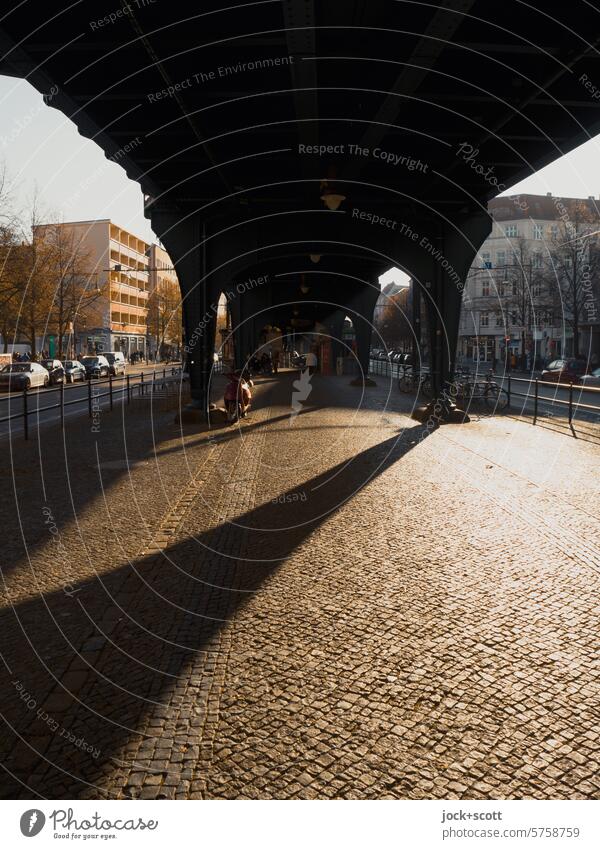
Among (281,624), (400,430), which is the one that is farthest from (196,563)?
(400,430)

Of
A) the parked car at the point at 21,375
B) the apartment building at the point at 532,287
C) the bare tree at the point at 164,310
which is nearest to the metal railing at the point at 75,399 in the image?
the parked car at the point at 21,375

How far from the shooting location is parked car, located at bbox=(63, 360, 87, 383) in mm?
46147

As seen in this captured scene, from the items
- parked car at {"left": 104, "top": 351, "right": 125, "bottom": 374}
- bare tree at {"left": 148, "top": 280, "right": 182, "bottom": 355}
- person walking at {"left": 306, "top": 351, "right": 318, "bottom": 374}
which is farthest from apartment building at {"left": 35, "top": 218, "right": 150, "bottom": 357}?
person walking at {"left": 306, "top": 351, "right": 318, "bottom": 374}

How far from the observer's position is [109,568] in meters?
6.49

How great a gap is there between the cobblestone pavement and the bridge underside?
212 inches

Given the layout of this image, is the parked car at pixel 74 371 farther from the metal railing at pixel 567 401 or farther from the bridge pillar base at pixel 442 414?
the bridge pillar base at pixel 442 414

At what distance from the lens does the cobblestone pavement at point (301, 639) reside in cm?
326

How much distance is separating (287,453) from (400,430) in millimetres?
4819

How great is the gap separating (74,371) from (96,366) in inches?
211

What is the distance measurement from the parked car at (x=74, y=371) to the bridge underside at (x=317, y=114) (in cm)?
2888

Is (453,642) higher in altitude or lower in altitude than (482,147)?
lower

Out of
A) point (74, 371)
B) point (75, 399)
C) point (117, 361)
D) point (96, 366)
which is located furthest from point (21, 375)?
point (117, 361)

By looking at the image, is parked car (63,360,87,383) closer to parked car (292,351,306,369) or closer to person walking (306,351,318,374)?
person walking (306,351,318,374)
